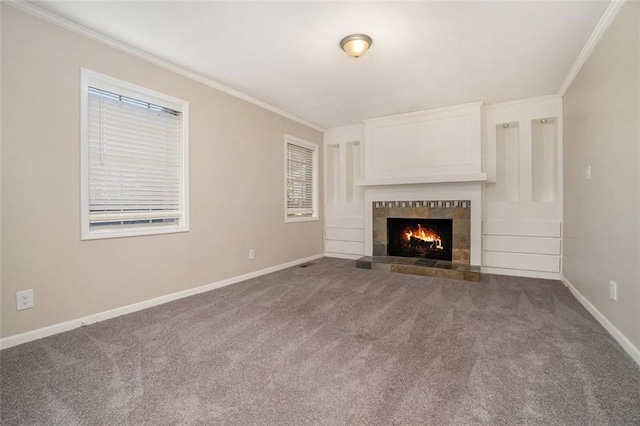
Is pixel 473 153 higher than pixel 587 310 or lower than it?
higher

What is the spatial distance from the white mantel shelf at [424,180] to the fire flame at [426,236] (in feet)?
2.75

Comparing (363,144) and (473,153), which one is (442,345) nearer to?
(473,153)

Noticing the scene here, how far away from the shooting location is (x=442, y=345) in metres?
2.05

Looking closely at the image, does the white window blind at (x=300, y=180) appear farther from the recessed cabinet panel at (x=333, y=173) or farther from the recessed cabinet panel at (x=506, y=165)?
the recessed cabinet panel at (x=506, y=165)

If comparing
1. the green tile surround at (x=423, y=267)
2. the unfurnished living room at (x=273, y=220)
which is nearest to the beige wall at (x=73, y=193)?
the unfurnished living room at (x=273, y=220)

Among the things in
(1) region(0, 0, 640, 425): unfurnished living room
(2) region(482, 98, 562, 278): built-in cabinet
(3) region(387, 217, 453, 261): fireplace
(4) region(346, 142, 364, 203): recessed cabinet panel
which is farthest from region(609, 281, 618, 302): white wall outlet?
(4) region(346, 142, 364, 203): recessed cabinet panel

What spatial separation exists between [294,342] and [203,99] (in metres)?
2.81

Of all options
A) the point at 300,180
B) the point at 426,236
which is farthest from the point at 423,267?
the point at 300,180

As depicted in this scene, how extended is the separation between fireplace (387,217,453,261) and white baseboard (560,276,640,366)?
1680 mm

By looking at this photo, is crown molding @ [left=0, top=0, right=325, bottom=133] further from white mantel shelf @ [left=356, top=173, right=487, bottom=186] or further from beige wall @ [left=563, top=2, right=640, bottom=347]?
beige wall @ [left=563, top=2, right=640, bottom=347]

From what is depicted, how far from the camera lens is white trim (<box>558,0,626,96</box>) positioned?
2086 millimetres

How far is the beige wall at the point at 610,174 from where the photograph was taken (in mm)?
1879

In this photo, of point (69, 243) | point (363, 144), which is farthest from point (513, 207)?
point (69, 243)

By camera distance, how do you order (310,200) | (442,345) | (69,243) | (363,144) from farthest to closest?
(310,200), (363,144), (69,243), (442,345)
